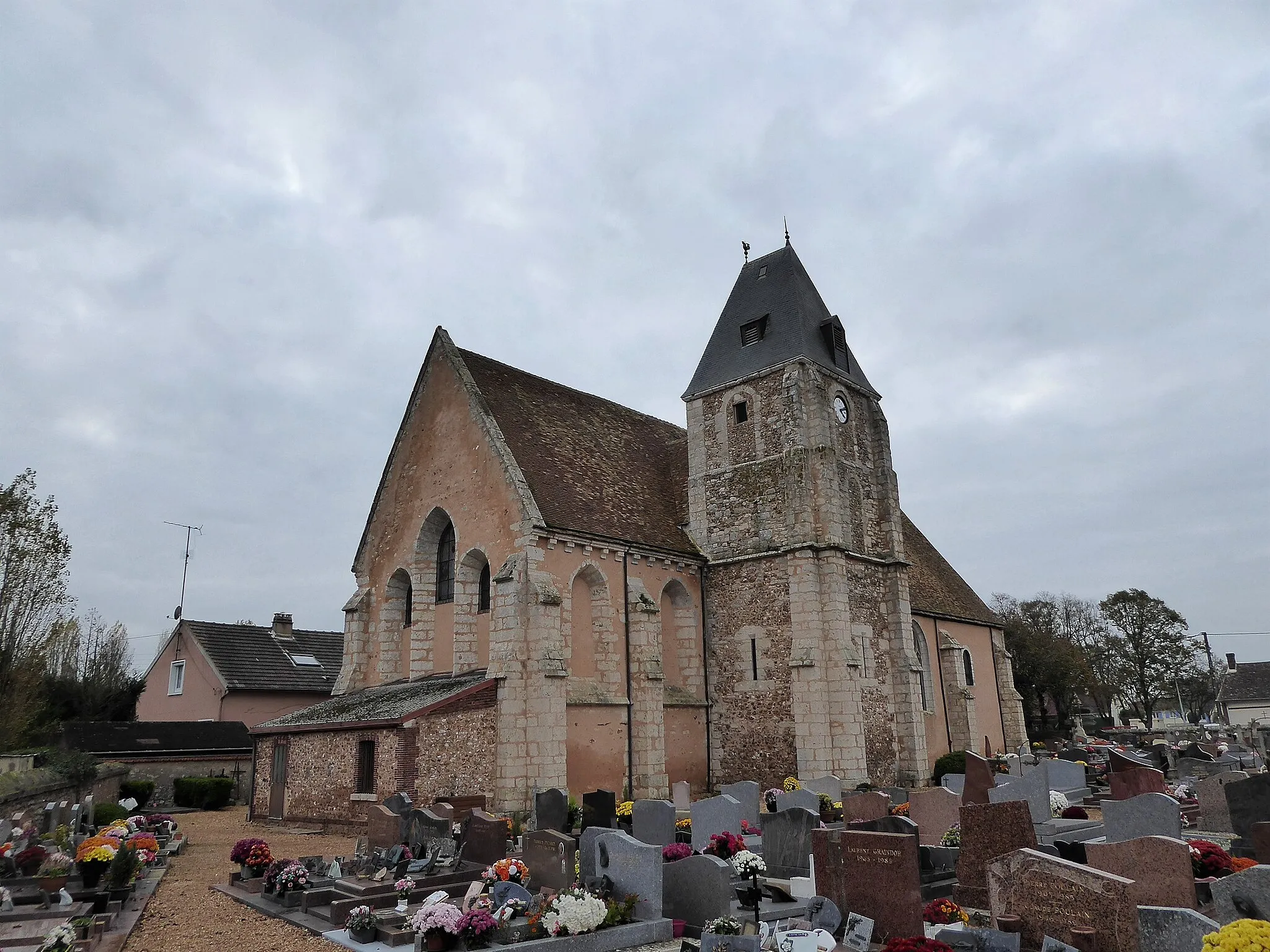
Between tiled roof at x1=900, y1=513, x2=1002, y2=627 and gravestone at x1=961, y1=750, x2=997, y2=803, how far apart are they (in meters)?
11.9

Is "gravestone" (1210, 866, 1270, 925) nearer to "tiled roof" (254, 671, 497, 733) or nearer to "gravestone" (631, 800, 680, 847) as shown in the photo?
"gravestone" (631, 800, 680, 847)

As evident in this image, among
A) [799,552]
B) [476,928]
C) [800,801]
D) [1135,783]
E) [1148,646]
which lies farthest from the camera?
[1148,646]

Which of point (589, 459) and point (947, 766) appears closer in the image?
point (589, 459)

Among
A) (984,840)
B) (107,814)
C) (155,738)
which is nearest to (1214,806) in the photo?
(984,840)

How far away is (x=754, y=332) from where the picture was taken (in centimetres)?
2577

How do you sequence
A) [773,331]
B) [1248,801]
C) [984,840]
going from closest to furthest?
1. [984,840]
2. [1248,801]
3. [773,331]

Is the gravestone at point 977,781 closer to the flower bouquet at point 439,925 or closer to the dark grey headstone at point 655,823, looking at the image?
the dark grey headstone at point 655,823

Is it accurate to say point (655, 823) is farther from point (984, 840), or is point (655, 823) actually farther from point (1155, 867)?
point (1155, 867)

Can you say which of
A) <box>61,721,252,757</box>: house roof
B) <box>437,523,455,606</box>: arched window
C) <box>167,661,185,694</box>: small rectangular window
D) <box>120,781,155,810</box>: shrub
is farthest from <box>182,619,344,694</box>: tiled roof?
<box>437,523,455,606</box>: arched window

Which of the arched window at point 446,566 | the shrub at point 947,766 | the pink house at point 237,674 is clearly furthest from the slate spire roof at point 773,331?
the pink house at point 237,674

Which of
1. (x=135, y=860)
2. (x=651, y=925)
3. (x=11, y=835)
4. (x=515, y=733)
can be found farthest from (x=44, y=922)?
(x=515, y=733)

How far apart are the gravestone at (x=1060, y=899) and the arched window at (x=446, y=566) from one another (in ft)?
53.7

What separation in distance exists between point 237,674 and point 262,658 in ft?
5.46

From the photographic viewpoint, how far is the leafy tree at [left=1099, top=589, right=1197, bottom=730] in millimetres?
49344
